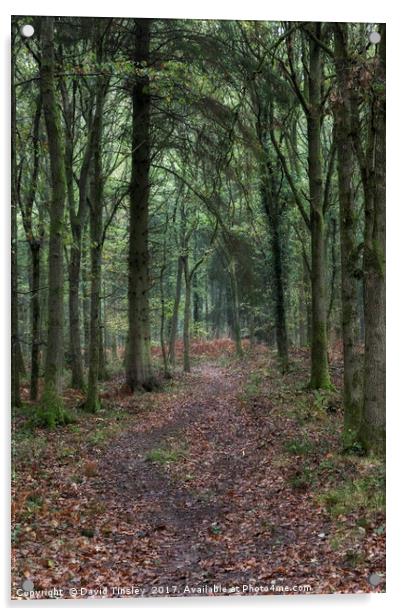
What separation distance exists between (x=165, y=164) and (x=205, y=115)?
6.62 ft

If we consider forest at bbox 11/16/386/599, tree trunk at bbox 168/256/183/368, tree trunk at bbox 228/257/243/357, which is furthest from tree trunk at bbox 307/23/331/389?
tree trunk at bbox 168/256/183/368

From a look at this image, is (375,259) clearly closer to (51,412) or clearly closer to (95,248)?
(51,412)

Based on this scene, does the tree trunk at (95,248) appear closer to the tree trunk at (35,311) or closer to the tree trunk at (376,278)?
the tree trunk at (35,311)

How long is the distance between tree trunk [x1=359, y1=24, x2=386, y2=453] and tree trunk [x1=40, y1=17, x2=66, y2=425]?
13.1 ft

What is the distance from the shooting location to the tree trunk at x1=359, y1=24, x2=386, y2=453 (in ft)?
18.7

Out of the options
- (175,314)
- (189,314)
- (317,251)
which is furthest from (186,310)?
(317,251)

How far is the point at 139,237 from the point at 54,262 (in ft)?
13.2

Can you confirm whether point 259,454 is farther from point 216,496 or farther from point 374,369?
point 374,369

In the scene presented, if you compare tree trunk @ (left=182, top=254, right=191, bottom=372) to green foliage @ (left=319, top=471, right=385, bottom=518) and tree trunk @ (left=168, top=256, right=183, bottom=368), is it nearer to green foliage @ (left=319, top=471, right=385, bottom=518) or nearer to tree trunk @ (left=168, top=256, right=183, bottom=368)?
tree trunk @ (left=168, top=256, right=183, bottom=368)

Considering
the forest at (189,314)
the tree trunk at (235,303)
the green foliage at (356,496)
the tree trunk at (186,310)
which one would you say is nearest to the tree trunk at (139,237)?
the forest at (189,314)

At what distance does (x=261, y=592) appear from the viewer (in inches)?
188

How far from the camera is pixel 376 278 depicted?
18.7 ft

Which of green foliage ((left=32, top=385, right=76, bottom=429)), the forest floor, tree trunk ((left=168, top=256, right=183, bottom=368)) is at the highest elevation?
tree trunk ((left=168, top=256, right=183, bottom=368))

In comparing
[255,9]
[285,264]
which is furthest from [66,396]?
[285,264]
